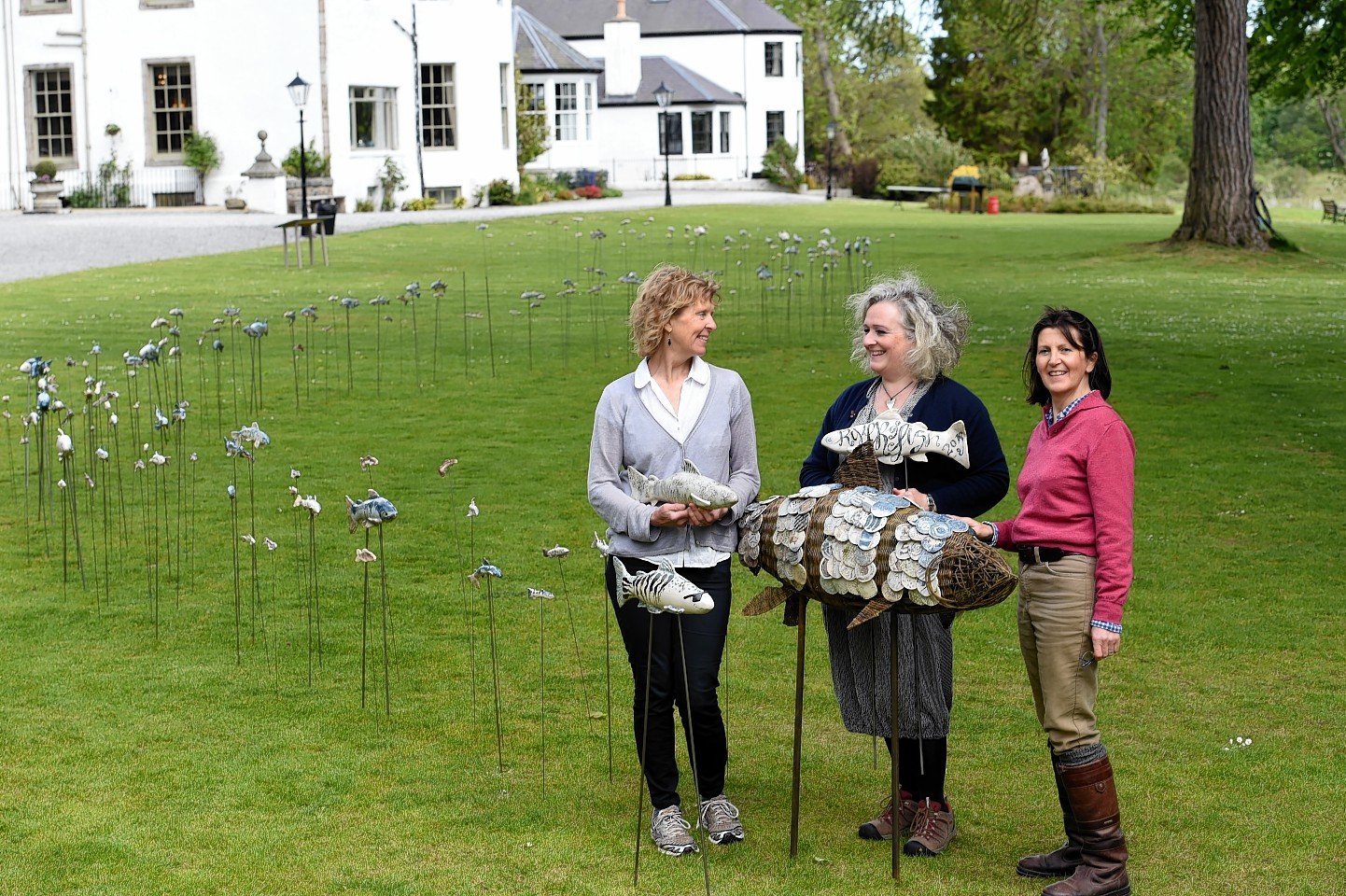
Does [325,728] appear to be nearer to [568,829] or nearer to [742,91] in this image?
[568,829]

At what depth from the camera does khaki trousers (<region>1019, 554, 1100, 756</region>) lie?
4957mm

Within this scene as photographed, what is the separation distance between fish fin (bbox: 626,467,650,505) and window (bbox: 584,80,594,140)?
6313 cm

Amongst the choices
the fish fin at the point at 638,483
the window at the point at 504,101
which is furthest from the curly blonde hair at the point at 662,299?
the window at the point at 504,101

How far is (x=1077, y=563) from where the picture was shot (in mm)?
4949

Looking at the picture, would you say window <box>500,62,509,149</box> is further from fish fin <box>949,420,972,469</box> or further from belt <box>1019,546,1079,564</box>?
belt <box>1019,546,1079,564</box>

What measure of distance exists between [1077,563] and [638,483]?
55.8 inches

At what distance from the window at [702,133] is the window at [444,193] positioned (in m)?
23.4

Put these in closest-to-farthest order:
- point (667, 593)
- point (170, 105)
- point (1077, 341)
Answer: point (667, 593)
point (1077, 341)
point (170, 105)

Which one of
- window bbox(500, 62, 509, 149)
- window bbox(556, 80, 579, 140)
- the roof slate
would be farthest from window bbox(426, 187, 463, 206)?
the roof slate

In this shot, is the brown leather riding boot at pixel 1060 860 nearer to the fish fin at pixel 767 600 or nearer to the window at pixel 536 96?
the fish fin at pixel 767 600

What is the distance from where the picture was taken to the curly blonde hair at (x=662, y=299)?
5.28 meters

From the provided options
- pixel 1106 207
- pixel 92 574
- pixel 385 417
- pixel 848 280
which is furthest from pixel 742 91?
pixel 92 574

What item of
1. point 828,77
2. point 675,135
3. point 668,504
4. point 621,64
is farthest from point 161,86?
point 828,77

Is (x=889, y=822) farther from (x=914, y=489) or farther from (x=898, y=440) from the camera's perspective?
(x=898, y=440)
